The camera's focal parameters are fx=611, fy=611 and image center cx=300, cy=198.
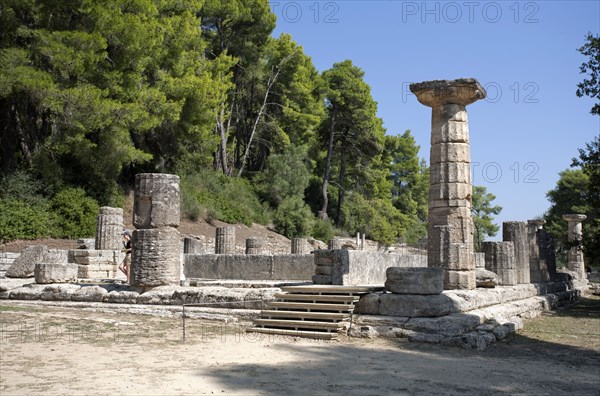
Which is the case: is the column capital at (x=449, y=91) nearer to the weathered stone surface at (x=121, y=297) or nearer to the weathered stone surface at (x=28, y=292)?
the weathered stone surface at (x=121, y=297)

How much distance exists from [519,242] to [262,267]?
7846mm

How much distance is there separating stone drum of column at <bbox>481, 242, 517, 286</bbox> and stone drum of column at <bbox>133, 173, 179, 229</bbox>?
29.2 feet

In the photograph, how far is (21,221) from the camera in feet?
78.0

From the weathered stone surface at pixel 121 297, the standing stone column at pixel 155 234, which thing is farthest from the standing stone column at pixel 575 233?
the weathered stone surface at pixel 121 297

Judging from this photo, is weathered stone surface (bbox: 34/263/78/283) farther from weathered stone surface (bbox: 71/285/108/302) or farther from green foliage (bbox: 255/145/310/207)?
green foliage (bbox: 255/145/310/207)

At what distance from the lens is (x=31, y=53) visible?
958 inches

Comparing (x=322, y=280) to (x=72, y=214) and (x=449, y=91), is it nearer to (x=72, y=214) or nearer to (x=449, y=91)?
(x=449, y=91)

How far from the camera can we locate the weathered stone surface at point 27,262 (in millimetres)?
17688

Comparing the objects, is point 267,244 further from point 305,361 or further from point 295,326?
point 305,361

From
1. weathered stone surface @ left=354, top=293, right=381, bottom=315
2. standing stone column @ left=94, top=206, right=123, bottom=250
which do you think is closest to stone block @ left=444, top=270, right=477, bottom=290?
weathered stone surface @ left=354, top=293, right=381, bottom=315

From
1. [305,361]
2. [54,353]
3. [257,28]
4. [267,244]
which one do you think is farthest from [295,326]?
[257,28]

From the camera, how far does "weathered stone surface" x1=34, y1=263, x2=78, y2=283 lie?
51.1ft

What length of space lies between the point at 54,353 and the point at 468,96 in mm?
9589

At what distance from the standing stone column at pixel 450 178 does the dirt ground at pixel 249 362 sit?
2.26 meters
